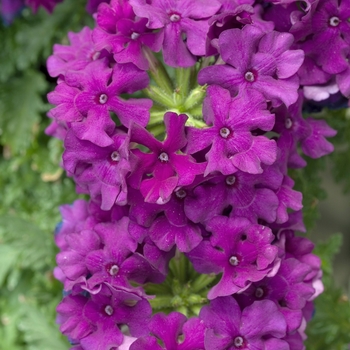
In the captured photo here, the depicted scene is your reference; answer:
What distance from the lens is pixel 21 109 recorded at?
2.19 meters

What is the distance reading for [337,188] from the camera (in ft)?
9.06

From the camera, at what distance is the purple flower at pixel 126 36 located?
122 centimetres

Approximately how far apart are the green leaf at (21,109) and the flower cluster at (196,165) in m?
0.91

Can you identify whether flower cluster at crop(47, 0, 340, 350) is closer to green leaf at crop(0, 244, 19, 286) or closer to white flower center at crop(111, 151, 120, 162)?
white flower center at crop(111, 151, 120, 162)

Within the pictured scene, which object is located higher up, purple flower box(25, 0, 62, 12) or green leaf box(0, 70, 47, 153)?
purple flower box(25, 0, 62, 12)

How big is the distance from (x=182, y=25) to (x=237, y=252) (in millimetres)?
470

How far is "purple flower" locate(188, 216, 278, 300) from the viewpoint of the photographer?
3.85 ft

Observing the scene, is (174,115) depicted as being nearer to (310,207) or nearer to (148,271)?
(148,271)

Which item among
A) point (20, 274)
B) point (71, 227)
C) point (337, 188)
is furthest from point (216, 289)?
point (337, 188)

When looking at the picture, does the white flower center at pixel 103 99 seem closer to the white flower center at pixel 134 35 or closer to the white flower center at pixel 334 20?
the white flower center at pixel 134 35

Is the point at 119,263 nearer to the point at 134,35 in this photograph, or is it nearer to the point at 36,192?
the point at 134,35

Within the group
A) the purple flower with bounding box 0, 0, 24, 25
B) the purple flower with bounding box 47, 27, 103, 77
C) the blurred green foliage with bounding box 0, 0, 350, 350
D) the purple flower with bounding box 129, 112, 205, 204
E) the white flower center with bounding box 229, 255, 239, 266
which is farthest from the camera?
the purple flower with bounding box 0, 0, 24, 25

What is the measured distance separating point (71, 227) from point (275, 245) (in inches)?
19.6

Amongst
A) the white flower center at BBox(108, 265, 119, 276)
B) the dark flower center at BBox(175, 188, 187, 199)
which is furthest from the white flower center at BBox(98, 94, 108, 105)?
the white flower center at BBox(108, 265, 119, 276)
